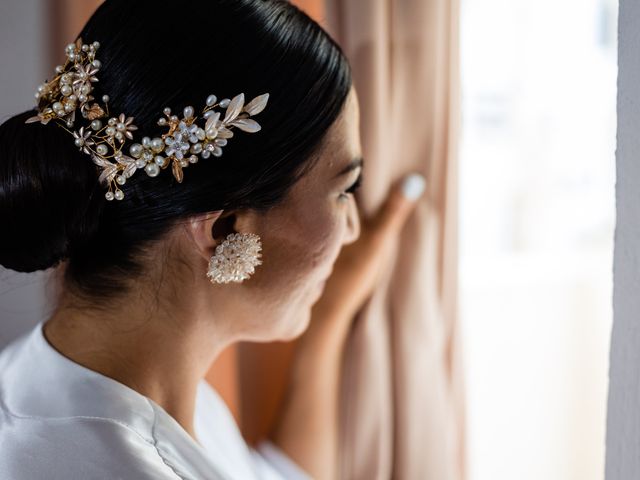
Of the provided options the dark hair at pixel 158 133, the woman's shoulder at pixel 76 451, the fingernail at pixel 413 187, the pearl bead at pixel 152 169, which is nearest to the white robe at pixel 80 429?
the woman's shoulder at pixel 76 451

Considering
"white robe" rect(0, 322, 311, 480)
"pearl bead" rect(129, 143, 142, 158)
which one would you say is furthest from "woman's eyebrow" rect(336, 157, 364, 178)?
"white robe" rect(0, 322, 311, 480)

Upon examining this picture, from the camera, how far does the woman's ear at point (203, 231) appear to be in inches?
29.1

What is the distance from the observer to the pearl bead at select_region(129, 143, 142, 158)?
68 cm

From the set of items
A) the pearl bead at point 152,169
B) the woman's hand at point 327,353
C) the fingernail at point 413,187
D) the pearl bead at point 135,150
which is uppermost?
the pearl bead at point 135,150

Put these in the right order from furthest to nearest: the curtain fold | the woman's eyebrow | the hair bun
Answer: the curtain fold
the woman's eyebrow
the hair bun

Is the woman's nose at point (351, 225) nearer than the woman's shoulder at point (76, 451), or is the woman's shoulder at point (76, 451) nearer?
the woman's shoulder at point (76, 451)

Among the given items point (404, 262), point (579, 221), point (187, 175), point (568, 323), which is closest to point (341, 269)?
point (404, 262)

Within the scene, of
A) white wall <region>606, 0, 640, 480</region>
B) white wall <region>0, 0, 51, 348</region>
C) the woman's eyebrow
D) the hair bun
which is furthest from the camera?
white wall <region>0, 0, 51, 348</region>

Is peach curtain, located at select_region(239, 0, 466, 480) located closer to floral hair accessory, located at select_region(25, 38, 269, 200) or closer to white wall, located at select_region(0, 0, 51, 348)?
floral hair accessory, located at select_region(25, 38, 269, 200)

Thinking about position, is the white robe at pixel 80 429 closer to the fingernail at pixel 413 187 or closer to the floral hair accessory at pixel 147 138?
the floral hair accessory at pixel 147 138

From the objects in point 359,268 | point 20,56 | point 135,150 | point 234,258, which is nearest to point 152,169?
point 135,150

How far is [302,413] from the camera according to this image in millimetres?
1057

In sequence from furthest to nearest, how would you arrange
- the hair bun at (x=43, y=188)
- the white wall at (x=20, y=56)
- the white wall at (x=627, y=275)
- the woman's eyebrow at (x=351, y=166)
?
the white wall at (x=20, y=56) → the woman's eyebrow at (x=351, y=166) → the hair bun at (x=43, y=188) → the white wall at (x=627, y=275)

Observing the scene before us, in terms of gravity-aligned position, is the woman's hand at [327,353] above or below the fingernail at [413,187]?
below
